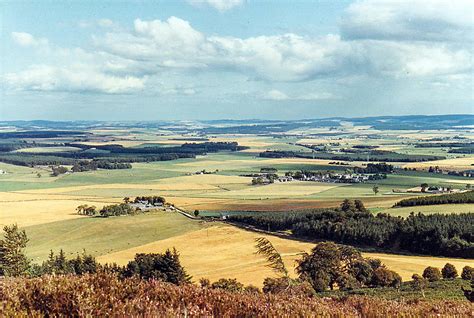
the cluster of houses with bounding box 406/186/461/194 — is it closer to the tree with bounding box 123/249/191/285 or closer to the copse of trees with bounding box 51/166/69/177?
the tree with bounding box 123/249/191/285

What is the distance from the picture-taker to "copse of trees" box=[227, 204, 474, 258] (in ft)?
232

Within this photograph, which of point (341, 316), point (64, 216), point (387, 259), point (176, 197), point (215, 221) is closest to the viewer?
point (341, 316)

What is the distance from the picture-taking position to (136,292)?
10.4 meters

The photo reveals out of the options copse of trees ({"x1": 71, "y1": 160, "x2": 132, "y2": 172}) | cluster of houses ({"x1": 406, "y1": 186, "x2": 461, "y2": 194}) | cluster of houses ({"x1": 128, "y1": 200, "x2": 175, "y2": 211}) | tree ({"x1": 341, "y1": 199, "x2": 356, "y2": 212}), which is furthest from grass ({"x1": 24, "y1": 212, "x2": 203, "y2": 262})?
copse of trees ({"x1": 71, "y1": 160, "x2": 132, "y2": 172})

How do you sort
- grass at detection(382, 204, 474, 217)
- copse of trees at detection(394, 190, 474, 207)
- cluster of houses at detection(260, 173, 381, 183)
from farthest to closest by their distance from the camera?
cluster of houses at detection(260, 173, 381, 183) < copse of trees at detection(394, 190, 474, 207) < grass at detection(382, 204, 474, 217)

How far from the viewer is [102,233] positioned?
84.1 meters

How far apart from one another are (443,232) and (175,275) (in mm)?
43788

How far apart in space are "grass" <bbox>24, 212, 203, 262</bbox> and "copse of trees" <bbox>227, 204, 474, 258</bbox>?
614 inches

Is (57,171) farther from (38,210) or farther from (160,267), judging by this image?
(160,267)

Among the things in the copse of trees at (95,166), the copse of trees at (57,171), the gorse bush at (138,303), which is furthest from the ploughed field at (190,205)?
the gorse bush at (138,303)

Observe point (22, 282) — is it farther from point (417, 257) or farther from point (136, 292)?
point (417, 257)

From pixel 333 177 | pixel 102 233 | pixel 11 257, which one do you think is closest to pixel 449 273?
pixel 11 257

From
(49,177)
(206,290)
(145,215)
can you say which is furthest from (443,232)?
(49,177)

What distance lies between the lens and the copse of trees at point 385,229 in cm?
7074
